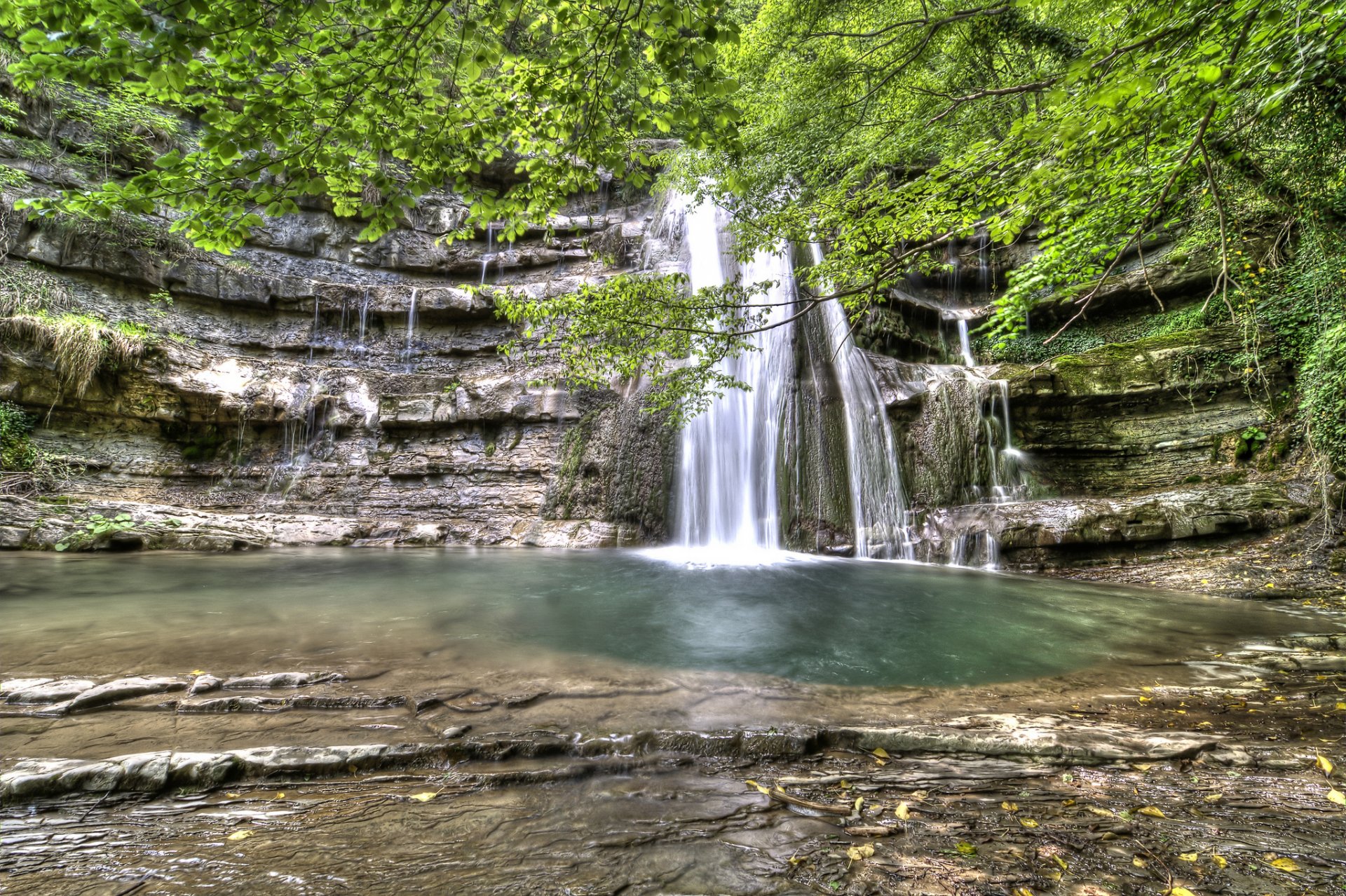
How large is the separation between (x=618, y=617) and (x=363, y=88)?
445 cm

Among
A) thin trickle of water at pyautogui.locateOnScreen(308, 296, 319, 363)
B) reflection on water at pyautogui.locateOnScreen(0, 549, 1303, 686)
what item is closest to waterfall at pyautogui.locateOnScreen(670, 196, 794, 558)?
reflection on water at pyautogui.locateOnScreen(0, 549, 1303, 686)

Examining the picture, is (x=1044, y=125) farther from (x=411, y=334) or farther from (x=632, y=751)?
(x=411, y=334)

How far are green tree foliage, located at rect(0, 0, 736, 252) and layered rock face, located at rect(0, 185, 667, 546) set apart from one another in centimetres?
675

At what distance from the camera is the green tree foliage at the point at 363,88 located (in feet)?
7.56

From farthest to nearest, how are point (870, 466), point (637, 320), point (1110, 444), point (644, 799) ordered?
point (1110, 444)
point (870, 466)
point (637, 320)
point (644, 799)

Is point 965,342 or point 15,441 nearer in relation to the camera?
point 15,441

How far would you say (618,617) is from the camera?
5.21m

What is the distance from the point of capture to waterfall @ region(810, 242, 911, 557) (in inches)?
403

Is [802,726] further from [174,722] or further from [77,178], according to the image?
[77,178]

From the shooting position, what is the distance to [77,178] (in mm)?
13289

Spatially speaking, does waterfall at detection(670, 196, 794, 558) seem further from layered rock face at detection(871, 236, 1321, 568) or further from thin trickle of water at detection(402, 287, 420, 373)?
thin trickle of water at detection(402, 287, 420, 373)

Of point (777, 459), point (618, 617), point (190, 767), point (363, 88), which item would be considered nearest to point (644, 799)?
point (190, 767)

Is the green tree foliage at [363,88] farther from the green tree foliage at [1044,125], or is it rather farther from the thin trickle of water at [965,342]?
the thin trickle of water at [965,342]

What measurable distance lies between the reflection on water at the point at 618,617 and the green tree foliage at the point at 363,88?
292 centimetres
